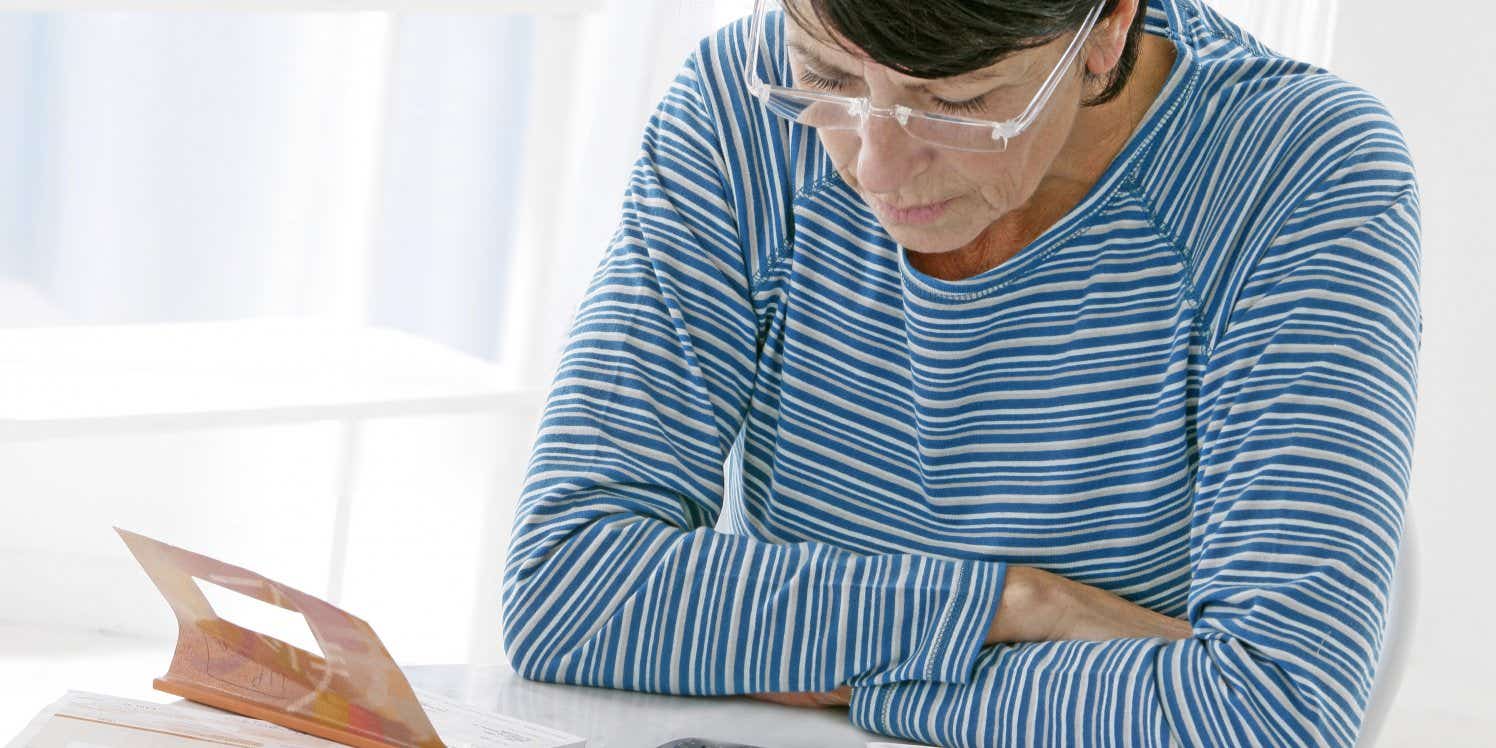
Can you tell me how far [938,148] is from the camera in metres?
1.16

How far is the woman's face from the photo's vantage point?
112cm

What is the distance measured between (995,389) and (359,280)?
1680 millimetres

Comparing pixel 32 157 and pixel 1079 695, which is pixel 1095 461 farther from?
pixel 32 157

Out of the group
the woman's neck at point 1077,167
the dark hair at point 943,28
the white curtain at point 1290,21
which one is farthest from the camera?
the white curtain at point 1290,21

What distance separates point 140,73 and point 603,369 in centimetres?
170

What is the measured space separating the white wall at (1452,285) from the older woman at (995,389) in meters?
1.71

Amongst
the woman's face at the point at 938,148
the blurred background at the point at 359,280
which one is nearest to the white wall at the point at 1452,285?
the blurred background at the point at 359,280

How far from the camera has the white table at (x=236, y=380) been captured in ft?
7.04

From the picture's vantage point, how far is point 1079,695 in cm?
111

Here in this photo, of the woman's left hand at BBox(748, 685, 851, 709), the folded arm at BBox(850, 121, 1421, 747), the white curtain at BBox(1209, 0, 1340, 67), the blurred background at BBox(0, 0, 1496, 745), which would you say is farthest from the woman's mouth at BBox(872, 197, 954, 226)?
the white curtain at BBox(1209, 0, 1340, 67)

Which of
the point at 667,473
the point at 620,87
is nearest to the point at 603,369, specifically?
the point at 667,473

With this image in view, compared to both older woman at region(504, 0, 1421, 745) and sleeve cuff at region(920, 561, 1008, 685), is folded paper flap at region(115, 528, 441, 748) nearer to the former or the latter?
older woman at region(504, 0, 1421, 745)

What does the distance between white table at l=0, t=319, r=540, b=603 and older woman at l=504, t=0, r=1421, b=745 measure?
106 cm

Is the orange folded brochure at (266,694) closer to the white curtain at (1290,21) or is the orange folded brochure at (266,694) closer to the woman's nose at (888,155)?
the woman's nose at (888,155)
